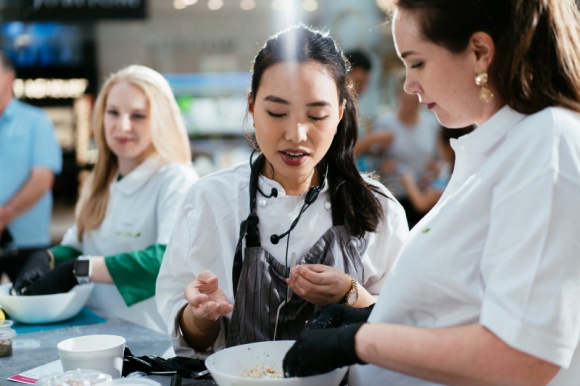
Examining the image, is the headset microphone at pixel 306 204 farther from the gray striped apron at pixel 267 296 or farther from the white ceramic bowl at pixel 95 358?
the white ceramic bowl at pixel 95 358

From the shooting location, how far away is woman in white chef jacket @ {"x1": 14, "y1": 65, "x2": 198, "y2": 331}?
3.02 m

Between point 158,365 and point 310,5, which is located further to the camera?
point 310,5

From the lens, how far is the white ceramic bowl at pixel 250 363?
1.43 metres

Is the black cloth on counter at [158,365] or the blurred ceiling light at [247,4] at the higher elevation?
the blurred ceiling light at [247,4]

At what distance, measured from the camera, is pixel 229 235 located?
2.03 m

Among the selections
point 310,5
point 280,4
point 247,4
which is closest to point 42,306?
point 310,5

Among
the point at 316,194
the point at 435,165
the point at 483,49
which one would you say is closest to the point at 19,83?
the point at 435,165

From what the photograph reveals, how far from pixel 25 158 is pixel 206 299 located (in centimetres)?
314

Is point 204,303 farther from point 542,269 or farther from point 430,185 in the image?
point 430,185

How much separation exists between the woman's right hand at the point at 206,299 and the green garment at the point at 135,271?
3.50 feet

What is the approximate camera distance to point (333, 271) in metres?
1.78

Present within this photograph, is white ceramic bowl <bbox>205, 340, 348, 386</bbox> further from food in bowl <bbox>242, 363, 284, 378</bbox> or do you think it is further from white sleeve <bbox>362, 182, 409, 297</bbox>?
white sleeve <bbox>362, 182, 409, 297</bbox>

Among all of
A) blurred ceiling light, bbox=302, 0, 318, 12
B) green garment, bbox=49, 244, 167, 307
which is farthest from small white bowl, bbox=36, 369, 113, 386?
blurred ceiling light, bbox=302, 0, 318, 12

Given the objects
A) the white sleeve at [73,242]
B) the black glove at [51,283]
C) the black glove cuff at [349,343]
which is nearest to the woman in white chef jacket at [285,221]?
the black glove cuff at [349,343]
